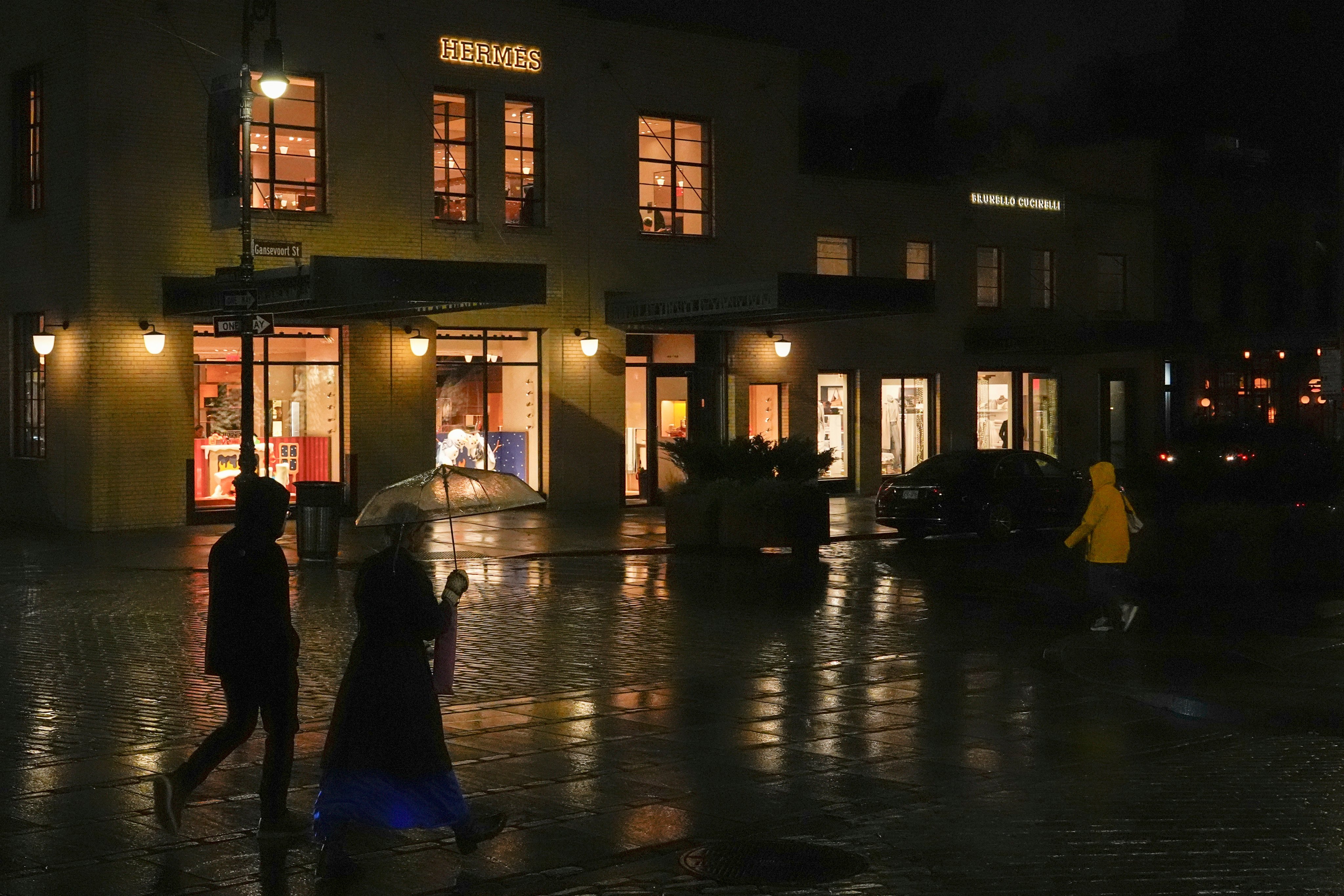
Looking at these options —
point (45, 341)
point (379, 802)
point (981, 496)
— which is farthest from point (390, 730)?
point (45, 341)

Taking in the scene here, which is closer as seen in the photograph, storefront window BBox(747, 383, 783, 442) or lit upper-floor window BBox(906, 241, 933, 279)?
storefront window BBox(747, 383, 783, 442)

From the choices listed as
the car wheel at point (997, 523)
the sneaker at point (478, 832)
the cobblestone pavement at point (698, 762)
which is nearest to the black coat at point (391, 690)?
the sneaker at point (478, 832)

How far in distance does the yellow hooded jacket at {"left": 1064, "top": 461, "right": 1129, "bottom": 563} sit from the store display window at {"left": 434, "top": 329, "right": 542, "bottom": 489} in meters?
16.0

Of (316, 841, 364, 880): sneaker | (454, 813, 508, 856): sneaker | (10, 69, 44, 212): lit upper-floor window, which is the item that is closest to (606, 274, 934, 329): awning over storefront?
(10, 69, 44, 212): lit upper-floor window

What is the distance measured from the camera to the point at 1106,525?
593 inches

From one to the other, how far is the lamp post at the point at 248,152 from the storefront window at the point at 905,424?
1741 centimetres

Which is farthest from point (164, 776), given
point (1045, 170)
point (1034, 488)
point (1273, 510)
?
point (1045, 170)

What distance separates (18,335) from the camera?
28.3 m

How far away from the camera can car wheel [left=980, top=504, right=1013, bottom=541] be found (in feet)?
83.5

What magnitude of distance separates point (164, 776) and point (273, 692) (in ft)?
1.99

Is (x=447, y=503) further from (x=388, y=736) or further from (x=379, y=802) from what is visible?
(x=379, y=802)

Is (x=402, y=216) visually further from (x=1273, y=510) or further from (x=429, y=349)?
(x=1273, y=510)

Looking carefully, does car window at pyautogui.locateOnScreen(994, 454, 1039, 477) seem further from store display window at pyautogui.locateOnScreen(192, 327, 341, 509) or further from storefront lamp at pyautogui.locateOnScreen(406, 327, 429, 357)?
store display window at pyautogui.locateOnScreen(192, 327, 341, 509)

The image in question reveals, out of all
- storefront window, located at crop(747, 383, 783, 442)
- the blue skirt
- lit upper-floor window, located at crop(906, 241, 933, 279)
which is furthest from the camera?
lit upper-floor window, located at crop(906, 241, 933, 279)
